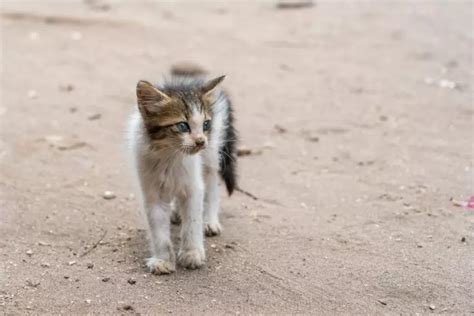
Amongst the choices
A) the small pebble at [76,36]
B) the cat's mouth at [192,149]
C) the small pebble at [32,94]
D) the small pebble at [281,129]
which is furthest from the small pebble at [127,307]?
the small pebble at [76,36]

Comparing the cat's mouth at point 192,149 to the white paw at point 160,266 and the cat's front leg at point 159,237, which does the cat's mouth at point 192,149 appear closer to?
the cat's front leg at point 159,237

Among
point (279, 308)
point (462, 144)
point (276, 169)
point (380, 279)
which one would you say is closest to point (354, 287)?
point (380, 279)

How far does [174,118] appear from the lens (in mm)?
4574

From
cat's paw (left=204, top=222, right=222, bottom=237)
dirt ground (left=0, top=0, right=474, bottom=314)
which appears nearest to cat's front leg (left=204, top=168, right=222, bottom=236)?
cat's paw (left=204, top=222, right=222, bottom=237)

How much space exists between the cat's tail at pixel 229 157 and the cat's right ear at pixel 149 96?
2.62ft

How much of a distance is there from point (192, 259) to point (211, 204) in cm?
72

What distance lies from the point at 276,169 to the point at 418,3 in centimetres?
604

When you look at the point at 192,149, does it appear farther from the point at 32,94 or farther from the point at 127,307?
the point at 32,94

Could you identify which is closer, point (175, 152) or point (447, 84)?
point (175, 152)

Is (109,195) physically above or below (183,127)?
below

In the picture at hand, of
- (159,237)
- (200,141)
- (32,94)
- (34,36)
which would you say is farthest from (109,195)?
(34,36)

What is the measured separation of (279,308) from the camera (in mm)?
4309

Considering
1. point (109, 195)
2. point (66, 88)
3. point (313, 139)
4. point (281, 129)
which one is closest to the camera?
point (109, 195)

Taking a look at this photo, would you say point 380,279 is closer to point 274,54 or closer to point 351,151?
point 351,151
